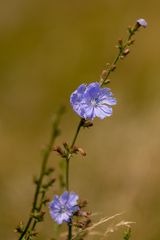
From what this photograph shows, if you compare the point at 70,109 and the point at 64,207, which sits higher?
the point at 70,109

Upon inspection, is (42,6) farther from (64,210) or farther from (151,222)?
(64,210)

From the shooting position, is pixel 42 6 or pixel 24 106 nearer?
pixel 24 106

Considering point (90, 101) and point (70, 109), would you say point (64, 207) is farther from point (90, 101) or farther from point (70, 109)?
point (70, 109)

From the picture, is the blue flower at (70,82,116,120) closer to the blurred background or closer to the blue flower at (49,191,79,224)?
the blue flower at (49,191,79,224)

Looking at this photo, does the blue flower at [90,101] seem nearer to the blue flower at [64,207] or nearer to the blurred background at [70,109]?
the blue flower at [64,207]

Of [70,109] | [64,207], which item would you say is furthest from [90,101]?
[70,109]

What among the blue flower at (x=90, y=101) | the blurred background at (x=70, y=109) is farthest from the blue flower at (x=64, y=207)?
the blurred background at (x=70, y=109)

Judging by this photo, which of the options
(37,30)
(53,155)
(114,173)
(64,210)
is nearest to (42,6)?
(37,30)
